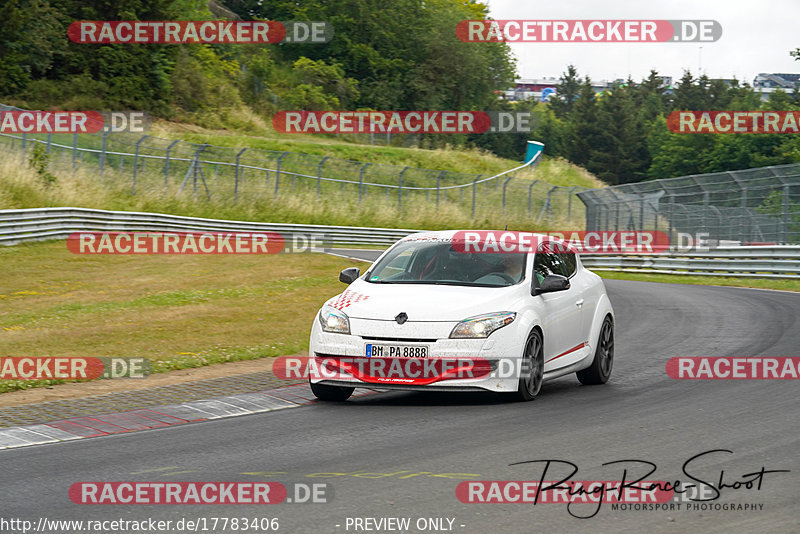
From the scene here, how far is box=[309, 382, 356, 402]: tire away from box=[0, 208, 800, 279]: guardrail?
67.5 feet

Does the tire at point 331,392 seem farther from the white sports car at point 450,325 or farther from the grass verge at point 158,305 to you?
the grass verge at point 158,305

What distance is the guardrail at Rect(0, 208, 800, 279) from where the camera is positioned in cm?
2875

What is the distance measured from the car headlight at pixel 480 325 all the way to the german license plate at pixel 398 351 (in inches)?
11.2

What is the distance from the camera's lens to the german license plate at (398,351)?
9.23 meters

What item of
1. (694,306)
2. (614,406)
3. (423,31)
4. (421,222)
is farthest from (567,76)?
(614,406)

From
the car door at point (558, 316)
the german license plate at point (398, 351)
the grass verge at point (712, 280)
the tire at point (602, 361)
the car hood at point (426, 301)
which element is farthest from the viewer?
the grass verge at point (712, 280)

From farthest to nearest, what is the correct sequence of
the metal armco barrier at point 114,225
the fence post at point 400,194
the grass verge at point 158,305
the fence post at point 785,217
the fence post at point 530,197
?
the fence post at point 530,197
the fence post at point 400,194
the metal armco barrier at point 114,225
the fence post at point 785,217
the grass verge at point 158,305

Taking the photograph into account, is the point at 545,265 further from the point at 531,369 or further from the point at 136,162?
the point at 136,162

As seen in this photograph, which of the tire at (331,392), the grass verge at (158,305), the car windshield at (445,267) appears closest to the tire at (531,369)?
the car windshield at (445,267)

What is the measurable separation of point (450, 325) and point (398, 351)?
0.50m

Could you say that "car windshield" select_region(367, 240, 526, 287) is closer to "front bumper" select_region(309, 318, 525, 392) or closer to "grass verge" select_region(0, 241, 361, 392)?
"front bumper" select_region(309, 318, 525, 392)

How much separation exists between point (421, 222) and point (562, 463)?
1679 inches

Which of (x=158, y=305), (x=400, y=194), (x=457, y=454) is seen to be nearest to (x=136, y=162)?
(x=400, y=194)

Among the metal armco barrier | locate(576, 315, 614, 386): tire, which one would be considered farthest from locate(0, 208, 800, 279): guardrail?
locate(576, 315, 614, 386): tire
